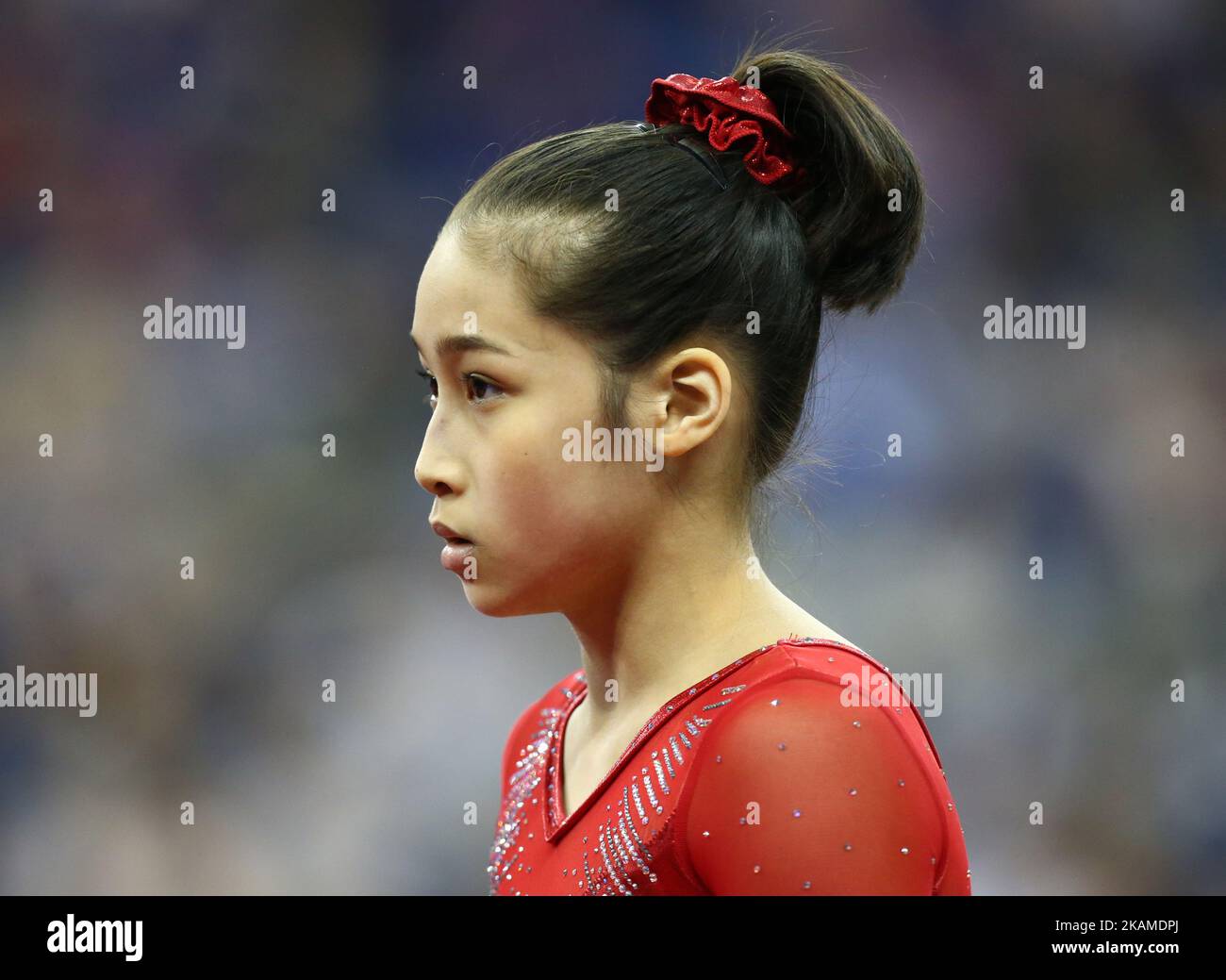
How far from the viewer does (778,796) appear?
3.73 feet

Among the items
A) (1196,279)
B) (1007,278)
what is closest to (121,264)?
(1007,278)

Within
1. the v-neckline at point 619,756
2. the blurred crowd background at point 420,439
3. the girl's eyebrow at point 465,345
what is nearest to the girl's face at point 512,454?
the girl's eyebrow at point 465,345

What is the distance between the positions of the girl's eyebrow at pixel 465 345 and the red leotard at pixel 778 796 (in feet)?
1.24

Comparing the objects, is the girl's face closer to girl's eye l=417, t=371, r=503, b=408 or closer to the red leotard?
girl's eye l=417, t=371, r=503, b=408

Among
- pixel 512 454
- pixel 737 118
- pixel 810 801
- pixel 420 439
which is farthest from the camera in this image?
pixel 420 439

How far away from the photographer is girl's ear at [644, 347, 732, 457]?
1308mm

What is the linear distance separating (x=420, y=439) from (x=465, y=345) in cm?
203

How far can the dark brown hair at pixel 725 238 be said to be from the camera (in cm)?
130

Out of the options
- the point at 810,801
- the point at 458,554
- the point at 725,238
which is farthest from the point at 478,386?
the point at 810,801

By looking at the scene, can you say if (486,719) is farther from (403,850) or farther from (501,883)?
(501,883)

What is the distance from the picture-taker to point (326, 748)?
2953mm

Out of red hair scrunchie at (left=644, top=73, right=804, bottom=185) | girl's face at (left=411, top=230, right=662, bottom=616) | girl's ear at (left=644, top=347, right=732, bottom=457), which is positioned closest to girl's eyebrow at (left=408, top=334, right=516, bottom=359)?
girl's face at (left=411, top=230, right=662, bottom=616)

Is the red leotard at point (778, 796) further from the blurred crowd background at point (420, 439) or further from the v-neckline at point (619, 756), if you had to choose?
the blurred crowd background at point (420, 439)

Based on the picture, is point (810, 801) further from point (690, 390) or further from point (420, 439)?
point (420, 439)
